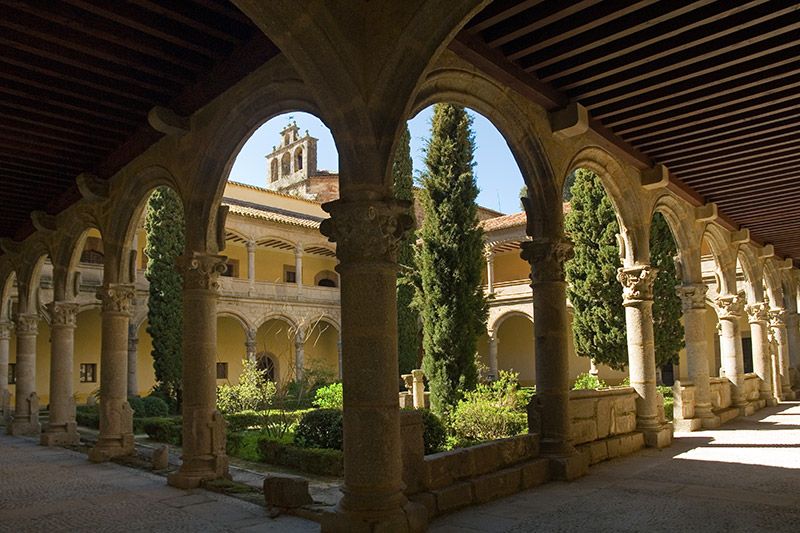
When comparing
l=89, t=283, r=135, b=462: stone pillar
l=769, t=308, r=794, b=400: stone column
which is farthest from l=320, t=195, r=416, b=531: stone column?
l=769, t=308, r=794, b=400: stone column

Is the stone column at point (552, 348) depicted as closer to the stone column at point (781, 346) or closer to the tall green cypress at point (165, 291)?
the tall green cypress at point (165, 291)

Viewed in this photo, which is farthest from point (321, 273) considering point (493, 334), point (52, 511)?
point (52, 511)

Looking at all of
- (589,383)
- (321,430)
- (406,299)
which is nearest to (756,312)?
(589,383)

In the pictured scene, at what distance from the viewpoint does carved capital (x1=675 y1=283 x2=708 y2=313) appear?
1050cm

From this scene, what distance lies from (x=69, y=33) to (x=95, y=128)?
2.29 meters

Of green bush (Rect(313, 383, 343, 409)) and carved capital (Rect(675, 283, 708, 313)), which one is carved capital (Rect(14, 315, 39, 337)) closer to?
green bush (Rect(313, 383, 343, 409))

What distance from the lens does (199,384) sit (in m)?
6.52

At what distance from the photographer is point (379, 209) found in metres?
4.20

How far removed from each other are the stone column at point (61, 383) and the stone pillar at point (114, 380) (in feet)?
8.00

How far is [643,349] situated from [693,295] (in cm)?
261

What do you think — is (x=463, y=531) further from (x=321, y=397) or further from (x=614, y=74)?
(x=321, y=397)

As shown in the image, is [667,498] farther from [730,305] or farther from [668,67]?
[730,305]

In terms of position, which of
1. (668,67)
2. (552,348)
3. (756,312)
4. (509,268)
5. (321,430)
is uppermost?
(509,268)

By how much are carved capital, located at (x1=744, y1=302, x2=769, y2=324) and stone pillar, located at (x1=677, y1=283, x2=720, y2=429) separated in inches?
180
